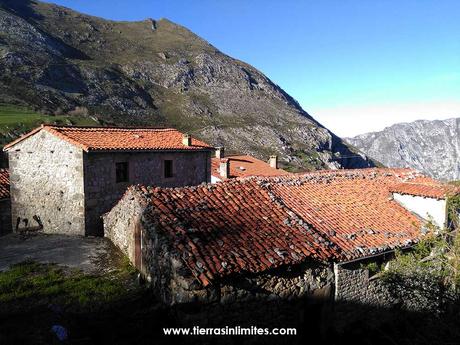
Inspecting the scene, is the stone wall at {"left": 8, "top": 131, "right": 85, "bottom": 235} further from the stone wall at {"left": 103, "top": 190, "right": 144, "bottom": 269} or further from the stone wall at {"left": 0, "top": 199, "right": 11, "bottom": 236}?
the stone wall at {"left": 103, "top": 190, "right": 144, "bottom": 269}

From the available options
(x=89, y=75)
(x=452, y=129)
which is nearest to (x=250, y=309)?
(x=89, y=75)

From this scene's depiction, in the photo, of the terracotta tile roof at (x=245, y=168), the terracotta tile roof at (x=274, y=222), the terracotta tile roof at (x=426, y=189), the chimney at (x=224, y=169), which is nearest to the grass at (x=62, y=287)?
the terracotta tile roof at (x=274, y=222)

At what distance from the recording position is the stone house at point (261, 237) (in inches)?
286

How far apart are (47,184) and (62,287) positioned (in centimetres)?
818

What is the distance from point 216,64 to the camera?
124750 mm

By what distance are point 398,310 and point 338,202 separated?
3.70 m

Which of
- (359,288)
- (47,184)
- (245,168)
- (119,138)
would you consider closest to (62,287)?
(359,288)

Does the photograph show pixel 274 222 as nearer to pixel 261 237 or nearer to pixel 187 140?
pixel 261 237

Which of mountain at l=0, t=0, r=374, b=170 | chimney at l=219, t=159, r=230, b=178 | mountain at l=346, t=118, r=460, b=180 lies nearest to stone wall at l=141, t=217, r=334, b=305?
chimney at l=219, t=159, r=230, b=178

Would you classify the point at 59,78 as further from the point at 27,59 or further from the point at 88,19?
the point at 88,19

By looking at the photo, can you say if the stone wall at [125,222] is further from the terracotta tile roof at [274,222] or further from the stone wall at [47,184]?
the stone wall at [47,184]

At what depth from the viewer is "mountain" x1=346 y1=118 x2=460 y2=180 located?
160375mm

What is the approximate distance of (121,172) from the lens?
16531 millimetres

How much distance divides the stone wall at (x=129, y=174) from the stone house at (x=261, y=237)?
2803mm
